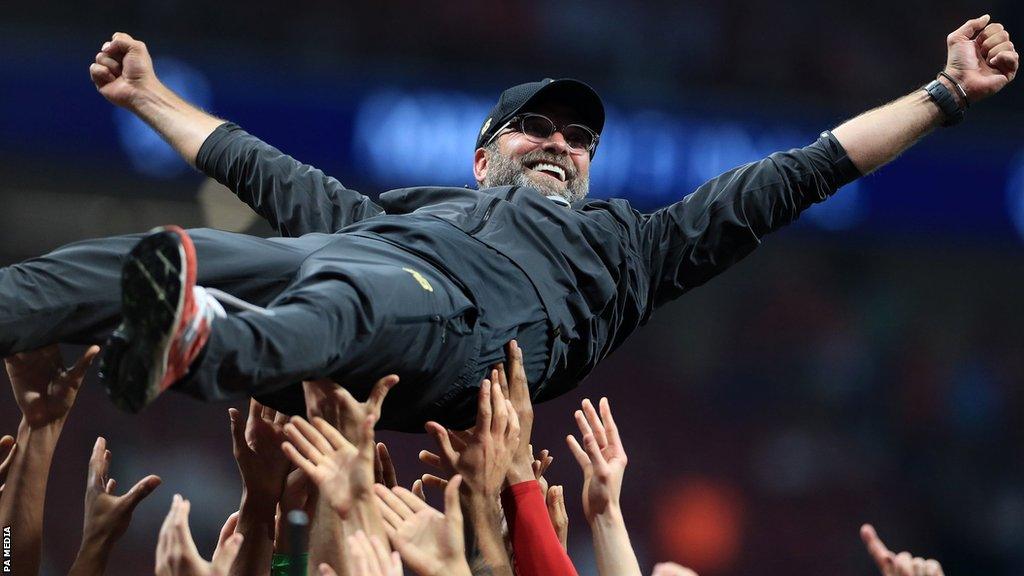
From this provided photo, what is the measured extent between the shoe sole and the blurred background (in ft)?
8.98

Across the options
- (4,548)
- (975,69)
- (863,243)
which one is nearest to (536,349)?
(4,548)

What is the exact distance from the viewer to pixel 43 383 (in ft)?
7.75

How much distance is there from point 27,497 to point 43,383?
21 centimetres

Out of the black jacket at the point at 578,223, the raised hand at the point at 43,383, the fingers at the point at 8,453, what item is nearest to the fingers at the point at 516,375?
the black jacket at the point at 578,223

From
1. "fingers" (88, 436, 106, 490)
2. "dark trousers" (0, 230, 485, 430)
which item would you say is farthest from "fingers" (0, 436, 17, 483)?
"dark trousers" (0, 230, 485, 430)

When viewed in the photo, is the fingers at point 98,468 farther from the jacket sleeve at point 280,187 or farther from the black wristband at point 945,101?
the black wristband at point 945,101

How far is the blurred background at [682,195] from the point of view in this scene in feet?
14.4

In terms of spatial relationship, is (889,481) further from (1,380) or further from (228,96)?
(1,380)

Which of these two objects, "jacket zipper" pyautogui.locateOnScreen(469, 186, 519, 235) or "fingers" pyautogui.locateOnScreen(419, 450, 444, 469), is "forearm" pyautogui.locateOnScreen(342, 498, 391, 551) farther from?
"jacket zipper" pyautogui.locateOnScreen(469, 186, 519, 235)

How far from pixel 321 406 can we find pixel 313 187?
33.9 inches

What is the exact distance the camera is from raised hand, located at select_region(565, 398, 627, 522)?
7.46 feet

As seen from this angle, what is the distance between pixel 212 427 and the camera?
14.9 ft

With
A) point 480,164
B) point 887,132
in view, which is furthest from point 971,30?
point 480,164

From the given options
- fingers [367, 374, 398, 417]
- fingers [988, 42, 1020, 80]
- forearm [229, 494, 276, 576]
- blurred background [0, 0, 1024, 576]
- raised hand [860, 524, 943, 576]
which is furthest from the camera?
blurred background [0, 0, 1024, 576]
